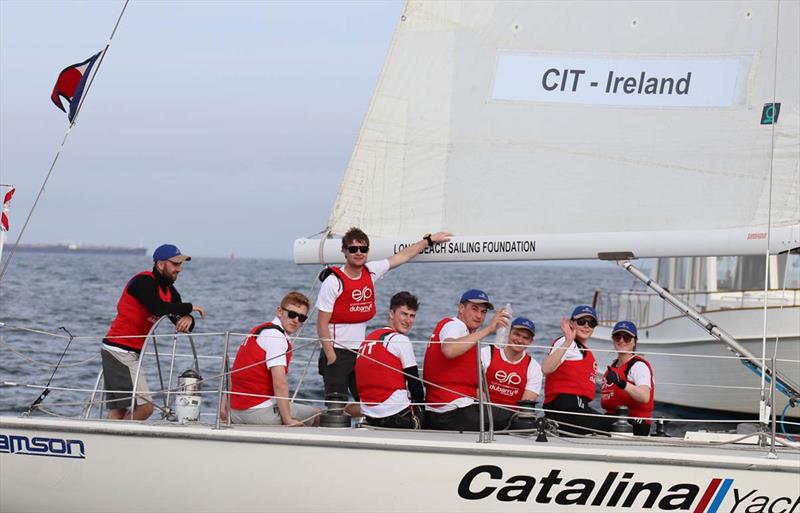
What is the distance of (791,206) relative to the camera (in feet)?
24.7

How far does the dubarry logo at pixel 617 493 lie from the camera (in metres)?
6.04

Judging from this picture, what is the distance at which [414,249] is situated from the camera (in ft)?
24.6

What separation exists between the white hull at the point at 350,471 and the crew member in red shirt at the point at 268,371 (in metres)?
0.26

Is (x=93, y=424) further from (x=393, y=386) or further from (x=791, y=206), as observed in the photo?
(x=791, y=206)

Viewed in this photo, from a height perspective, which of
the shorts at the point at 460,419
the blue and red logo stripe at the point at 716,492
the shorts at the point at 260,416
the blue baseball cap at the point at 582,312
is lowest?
the blue and red logo stripe at the point at 716,492

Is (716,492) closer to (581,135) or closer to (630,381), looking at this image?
(630,381)

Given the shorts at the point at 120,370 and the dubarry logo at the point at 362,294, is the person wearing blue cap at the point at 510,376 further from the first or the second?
the shorts at the point at 120,370

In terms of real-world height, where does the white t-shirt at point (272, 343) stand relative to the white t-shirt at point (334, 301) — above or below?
below

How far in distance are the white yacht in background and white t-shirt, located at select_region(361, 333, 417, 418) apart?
6.67m

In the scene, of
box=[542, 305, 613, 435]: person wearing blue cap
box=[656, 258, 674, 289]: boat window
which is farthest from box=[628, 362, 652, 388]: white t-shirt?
box=[656, 258, 674, 289]: boat window


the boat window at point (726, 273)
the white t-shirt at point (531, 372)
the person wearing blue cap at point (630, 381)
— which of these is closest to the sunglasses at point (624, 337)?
the person wearing blue cap at point (630, 381)

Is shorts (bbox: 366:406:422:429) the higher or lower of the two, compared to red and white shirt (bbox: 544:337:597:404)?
lower

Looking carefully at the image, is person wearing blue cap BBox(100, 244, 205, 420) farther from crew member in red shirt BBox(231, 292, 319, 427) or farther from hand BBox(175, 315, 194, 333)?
crew member in red shirt BBox(231, 292, 319, 427)

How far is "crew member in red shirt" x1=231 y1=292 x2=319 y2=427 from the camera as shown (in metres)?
6.66
